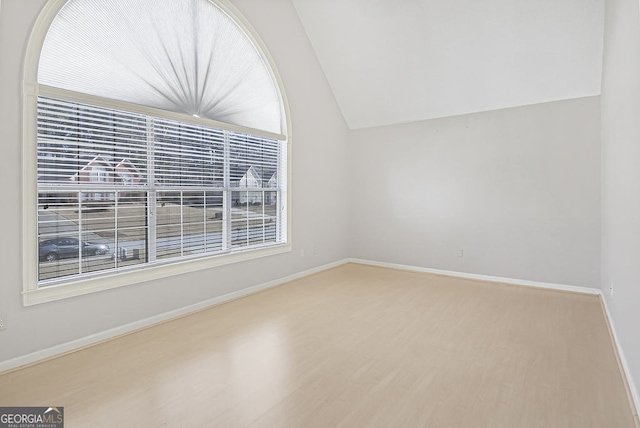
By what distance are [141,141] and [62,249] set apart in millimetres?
1105

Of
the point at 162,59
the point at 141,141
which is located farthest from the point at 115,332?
the point at 162,59

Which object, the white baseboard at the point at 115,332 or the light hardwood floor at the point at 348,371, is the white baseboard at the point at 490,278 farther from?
the white baseboard at the point at 115,332

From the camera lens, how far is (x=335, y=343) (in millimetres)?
2770

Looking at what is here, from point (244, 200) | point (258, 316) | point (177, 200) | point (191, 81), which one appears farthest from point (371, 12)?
point (258, 316)

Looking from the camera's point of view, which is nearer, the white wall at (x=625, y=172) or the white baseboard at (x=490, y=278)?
the white wall at (x=625, y=172)

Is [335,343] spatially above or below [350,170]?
below

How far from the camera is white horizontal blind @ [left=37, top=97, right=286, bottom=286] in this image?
2.56 m

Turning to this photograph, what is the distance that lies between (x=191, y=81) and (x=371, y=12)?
243cm

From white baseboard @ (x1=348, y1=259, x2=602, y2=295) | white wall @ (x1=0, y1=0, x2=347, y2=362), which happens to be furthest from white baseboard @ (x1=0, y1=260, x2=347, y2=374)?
white baseboard @ (x1=348, y1=259, x2=602, y2=295)

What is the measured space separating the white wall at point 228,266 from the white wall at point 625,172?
3417 mm

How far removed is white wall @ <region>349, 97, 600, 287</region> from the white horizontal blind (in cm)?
224

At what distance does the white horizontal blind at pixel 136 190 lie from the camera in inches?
101

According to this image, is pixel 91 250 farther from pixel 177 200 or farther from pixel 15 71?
pixel 15 71

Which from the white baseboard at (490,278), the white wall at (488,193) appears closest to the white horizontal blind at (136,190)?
the white wall at (488,193)
